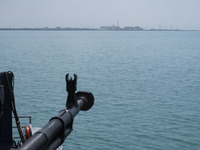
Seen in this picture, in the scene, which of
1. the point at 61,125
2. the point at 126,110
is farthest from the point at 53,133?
the point at 126,110

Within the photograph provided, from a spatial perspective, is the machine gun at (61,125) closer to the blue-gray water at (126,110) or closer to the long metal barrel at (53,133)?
the long metal barrel at (53,133)

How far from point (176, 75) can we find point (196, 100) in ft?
98.0

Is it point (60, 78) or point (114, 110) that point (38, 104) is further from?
point (60, 78)

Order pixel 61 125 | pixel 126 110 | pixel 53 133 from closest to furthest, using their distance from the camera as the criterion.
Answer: pixel 53 133 < pixel 61 125 < pixel 126 110

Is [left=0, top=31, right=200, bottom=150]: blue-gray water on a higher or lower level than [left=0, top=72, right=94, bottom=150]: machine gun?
lower

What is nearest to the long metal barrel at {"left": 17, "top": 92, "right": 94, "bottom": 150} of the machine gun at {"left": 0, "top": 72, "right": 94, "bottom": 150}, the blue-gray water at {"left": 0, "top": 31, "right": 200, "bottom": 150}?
the machine gun at {"left": 0, "top": 72, "right": 94, "bottom": 150}

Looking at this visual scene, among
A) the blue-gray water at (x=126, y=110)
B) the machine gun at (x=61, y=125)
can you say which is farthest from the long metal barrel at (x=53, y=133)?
the blue-gray water at (x=126, y=110)

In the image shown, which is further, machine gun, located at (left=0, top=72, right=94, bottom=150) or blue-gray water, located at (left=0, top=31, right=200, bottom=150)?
blue-gray water, located at (left=0, top=31, right=200, bottom=150)

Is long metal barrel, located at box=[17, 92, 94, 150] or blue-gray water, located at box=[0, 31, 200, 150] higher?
long metal barrel, located at box=[17, 92, 94, 150]

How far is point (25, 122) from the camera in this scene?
38031 millimetres

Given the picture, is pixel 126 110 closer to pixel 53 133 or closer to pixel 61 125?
pixel 61 125

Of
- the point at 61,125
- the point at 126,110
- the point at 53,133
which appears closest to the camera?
the point at 53,133

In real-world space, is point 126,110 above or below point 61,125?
below

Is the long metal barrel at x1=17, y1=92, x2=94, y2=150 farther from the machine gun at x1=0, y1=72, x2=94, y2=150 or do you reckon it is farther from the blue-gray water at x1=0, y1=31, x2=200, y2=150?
the blue-gray water at x1=0, y1=31, x2=200, y2=150
